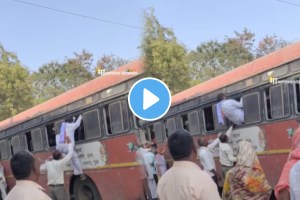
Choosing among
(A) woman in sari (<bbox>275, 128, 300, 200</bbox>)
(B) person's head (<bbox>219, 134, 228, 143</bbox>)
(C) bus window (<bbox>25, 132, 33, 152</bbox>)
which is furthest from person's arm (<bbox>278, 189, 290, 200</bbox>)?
(C) bus window (<bbox>25, 132, 33, 152</bbox>)

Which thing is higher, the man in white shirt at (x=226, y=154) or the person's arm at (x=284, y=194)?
the person's arm at (x=284, y=194)

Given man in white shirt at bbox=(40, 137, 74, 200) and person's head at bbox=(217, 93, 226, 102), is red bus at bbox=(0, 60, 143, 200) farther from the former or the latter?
person's head at bbox=(217, 93, 226, 102)

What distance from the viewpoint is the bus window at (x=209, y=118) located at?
39.2ft

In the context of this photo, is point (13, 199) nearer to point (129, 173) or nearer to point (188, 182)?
point (188, 182)

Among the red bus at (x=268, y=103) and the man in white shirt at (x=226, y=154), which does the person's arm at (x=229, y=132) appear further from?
the man in white shirt at (x=226, y=154)

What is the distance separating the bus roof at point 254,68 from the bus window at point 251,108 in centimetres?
45

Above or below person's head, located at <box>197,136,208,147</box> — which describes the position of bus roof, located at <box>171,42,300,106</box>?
above

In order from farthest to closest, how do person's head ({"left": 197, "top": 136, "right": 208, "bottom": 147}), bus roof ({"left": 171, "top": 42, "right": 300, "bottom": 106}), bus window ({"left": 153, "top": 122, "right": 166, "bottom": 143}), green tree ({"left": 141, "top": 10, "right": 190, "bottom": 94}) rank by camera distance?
green tree ({"left": 141, "top": 10, "right": 190, "bottom": 94}), bus window ({"left": 153, "top": 122, "right": 166, "bottom": 143}), person's head ({"left": 197, "top": 136, "right": 208, "bottom": 147}), bus roof ({"left": 171, "top": 42, "right": 300, "bottom": 106})

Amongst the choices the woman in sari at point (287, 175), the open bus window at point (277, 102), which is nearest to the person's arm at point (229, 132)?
the open bus window at point (277, 102)

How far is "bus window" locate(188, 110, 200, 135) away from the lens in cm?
1255

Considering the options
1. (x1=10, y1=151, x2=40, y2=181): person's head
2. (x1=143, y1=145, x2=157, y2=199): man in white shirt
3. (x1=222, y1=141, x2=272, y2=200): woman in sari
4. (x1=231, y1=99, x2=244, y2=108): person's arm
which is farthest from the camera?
(x1=143, y1=145, x2=157, y2=199): man in white shirt

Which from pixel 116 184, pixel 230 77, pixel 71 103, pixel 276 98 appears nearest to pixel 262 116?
pixel 276 98

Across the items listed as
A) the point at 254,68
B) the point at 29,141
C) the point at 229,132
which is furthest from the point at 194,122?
the point at 29,141

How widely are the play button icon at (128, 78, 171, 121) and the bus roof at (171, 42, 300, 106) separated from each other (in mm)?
2341
